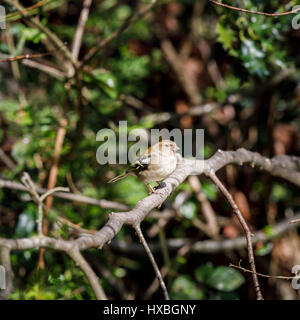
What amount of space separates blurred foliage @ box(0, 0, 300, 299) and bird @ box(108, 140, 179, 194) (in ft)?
1.97

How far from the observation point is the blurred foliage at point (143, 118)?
372 centimetres

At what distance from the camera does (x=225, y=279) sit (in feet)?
12.4

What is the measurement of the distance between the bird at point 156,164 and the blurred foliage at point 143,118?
0.60 meters

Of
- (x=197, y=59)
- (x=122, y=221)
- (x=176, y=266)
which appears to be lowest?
(x=176, y=266)

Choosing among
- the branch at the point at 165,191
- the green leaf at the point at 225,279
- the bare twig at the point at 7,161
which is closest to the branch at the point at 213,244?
the green leaf at the point at 225,279

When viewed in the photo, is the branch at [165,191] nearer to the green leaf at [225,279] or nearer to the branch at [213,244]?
the green leaf at [225,279]

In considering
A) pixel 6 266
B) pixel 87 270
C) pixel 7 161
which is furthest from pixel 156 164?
pixel 7 161

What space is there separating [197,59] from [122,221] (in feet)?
16.2

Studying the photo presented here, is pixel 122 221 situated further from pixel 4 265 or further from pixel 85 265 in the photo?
pixel 4 265

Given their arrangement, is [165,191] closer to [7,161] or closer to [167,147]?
[167,147]

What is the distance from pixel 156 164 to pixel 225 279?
126 centimetres
